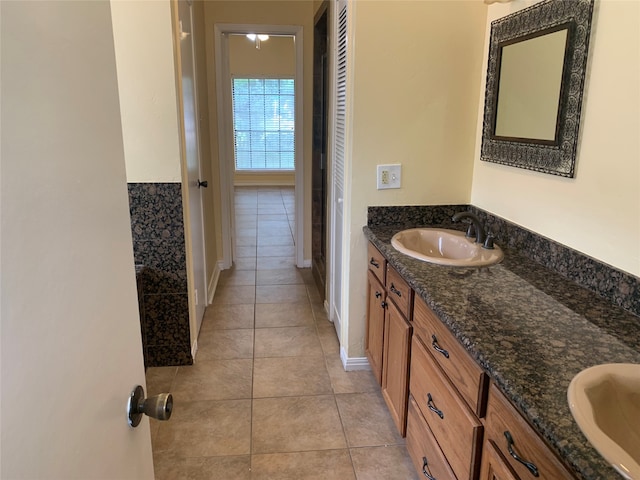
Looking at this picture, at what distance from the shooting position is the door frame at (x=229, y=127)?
13.5 feet

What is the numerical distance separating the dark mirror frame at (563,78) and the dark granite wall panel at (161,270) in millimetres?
1693

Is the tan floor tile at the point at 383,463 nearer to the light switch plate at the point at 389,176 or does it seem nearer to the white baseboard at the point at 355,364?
the white baseboard at the point at 355,364

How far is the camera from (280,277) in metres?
4.40

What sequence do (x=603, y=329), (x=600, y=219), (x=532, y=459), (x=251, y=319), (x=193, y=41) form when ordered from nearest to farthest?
1. (x=532, y=459)
2. (x=603, y=329)
3. (x=600, y=219)
4. (x=193, y=41)
5. (x=251, y=319)

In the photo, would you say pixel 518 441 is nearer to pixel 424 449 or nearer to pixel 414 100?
pixel 424 449

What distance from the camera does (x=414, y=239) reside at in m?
2.39

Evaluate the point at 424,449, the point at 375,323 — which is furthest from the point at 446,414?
the point at 375,323

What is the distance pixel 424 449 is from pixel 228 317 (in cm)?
204

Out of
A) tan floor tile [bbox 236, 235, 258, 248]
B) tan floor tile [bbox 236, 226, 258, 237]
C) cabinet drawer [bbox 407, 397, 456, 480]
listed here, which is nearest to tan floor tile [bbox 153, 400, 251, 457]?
cabinet drawer [bbox 407, 397, 456, 480]

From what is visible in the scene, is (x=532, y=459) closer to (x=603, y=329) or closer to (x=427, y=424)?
(x=603, y=329)

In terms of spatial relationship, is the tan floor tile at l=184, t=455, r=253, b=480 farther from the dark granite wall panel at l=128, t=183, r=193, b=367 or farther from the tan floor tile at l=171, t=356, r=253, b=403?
the dark granite wall panel at l=128, t=183, r=193, b=367

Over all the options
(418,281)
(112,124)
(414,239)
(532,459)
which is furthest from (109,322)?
(414,239)

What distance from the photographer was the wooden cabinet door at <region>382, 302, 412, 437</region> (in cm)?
199

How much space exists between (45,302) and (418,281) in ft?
4.41
